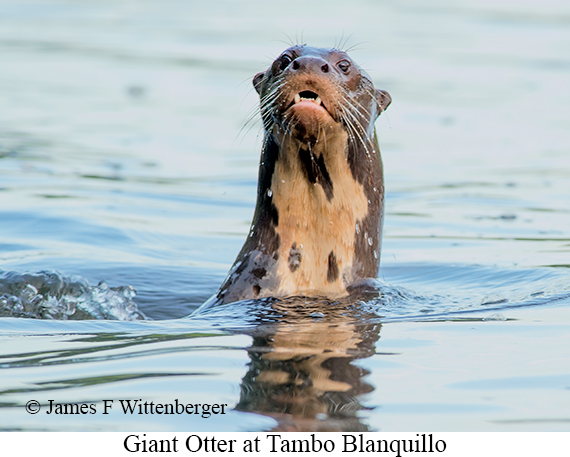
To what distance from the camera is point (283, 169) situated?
4840 mm

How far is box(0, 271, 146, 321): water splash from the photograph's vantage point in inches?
212

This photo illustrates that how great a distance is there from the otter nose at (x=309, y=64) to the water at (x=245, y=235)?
13.2 inches

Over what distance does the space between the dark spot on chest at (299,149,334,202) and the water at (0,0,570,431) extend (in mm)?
351

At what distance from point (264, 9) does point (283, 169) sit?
17.6 meters

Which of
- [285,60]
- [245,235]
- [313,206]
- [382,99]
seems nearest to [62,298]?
[313,206]

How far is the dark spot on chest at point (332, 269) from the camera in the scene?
16.1ft

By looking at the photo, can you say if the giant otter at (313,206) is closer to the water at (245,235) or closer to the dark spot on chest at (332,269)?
the dark spot on chest at (332,269)

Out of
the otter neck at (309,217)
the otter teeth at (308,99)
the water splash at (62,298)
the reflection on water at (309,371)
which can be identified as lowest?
the reflection on water at (309,371)

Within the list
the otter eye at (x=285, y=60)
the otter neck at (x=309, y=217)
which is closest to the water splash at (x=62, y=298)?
the otter neck at (x=309, y=217)

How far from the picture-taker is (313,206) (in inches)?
192

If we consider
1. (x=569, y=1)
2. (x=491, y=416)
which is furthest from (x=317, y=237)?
(x=569, y=1)

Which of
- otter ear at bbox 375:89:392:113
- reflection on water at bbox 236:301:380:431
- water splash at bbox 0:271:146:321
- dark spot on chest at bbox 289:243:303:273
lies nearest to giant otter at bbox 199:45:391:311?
dark spot on chest at bbox 289:243:303:273

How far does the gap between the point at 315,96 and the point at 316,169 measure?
1.37ft

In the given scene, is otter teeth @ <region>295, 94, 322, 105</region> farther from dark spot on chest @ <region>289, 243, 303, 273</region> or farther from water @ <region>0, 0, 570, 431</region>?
dark spot on chest @ <region>289, 243, 303, 273</region>
